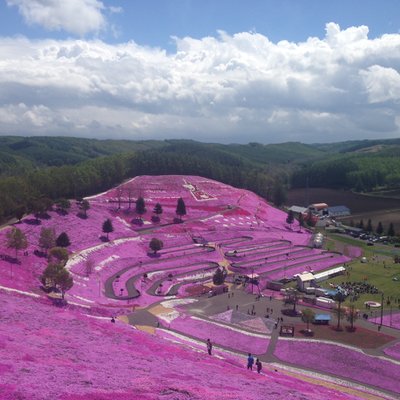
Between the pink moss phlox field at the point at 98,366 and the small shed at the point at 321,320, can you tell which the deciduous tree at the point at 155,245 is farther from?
the pink moss phlox field at the point at 98,366

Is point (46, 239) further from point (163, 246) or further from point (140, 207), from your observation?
point (140, 207)

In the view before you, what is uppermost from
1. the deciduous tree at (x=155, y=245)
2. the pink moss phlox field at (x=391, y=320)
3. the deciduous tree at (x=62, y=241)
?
the deciduous tree at (x=62, y=241)

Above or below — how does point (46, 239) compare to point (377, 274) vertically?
above

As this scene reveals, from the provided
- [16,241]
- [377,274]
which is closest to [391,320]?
[377,274]

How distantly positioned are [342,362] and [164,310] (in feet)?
99.0

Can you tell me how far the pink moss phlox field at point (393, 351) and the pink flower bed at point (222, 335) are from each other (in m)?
16.2

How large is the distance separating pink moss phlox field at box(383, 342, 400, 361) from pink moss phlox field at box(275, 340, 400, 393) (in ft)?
9.14

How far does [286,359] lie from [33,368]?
129 ft

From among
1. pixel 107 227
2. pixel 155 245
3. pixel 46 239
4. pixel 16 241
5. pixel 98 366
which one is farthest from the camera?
pixel 107 227

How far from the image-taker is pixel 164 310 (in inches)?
3056

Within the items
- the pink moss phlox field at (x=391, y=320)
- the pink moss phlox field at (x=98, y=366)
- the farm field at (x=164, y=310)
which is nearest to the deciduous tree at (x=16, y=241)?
the farm field at (x=164, y=310)

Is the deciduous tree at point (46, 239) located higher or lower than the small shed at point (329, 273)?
higher

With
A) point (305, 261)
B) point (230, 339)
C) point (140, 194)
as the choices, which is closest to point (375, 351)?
point (230, 339)

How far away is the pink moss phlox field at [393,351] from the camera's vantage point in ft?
204
